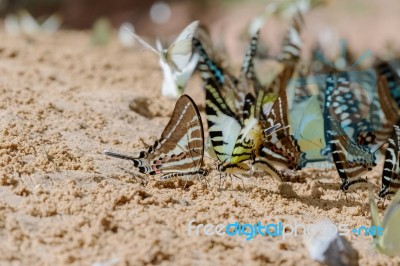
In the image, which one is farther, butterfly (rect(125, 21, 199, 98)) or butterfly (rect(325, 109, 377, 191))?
butterfly (rect(125, 21, 199, 98))

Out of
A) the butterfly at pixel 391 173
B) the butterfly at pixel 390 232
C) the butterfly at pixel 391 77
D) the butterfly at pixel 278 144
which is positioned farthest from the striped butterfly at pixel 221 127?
the butterfly at pixel 391 77

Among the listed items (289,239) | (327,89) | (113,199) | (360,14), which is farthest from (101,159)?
(360,14)

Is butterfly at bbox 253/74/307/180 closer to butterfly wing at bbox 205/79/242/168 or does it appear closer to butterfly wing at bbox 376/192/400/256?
butterfly wing at bbox 205/79/242/168

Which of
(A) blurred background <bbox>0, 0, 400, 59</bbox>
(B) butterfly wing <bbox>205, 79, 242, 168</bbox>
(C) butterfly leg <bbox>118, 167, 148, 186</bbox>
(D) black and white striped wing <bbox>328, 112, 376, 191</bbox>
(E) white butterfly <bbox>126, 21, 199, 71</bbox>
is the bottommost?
(C) butterfly leg <bbox>118, 167, 148, 186</bbox>

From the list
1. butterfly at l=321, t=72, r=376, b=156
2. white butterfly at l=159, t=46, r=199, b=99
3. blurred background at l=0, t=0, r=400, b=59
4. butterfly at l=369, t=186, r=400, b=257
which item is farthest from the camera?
blurred background at l=0, t=0, r=400, b=59

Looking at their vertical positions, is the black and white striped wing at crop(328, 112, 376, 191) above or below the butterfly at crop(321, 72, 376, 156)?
below

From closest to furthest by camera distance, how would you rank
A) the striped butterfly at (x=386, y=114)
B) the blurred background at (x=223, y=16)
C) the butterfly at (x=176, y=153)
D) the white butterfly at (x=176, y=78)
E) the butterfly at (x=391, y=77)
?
the butterfly at (x=176, y=153)
the white butterfly at (x=176, y=78)
the striped butterfly at (x=386, y=114)
the butterfly at (x=391, y=77)
the blurred background at (x=223, y=16)

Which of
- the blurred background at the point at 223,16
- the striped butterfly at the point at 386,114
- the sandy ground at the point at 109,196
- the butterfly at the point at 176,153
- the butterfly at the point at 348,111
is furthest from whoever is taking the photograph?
the blurred background at the point at 223,16

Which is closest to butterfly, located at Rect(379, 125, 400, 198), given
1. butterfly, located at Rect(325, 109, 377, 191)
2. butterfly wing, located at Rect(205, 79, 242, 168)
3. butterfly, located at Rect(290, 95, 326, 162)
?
butterfly, located at Rect(325, 109, 377, 191)

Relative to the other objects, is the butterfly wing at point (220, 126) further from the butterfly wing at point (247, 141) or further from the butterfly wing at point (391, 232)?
the butterfly wing at point (391, 232)
